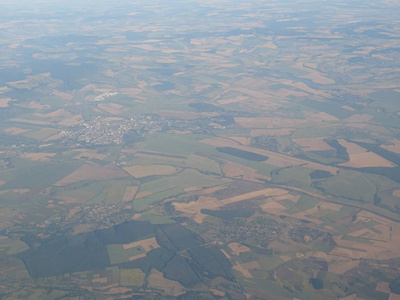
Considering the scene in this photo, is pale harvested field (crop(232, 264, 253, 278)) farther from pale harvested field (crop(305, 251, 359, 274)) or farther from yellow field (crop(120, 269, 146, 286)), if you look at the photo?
yellow field (crop(120, 269, 146, 286))

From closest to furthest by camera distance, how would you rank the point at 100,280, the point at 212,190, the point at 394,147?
1. the point at 100,280
2. the point at 212,190
3. the point at 394,147

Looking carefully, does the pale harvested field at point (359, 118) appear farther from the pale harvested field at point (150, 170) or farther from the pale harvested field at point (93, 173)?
the pale harvested field at point (93, 173)

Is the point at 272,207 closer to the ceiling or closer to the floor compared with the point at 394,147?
closer to the ceiling

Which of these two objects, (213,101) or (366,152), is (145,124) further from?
(366,152)

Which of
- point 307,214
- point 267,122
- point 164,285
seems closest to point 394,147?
point 267,122

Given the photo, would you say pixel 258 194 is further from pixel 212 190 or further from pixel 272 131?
pixel 272 131

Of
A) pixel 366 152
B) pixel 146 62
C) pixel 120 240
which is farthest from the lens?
pixel 146 62

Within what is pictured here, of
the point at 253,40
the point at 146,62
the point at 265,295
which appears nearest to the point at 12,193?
the point at 265,295
